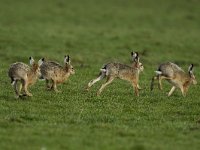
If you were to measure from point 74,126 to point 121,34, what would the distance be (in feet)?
72.3

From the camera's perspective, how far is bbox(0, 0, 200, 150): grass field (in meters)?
13.6

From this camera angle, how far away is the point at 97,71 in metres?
24.5

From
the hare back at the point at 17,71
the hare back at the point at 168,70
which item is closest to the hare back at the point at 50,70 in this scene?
the hare back at the point at 17,71

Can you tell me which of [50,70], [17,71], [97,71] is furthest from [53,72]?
[97,71]

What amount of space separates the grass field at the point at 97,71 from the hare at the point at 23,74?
40 centimetres

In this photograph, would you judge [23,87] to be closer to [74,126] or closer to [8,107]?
[8,107]

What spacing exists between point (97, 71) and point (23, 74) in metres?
7.51

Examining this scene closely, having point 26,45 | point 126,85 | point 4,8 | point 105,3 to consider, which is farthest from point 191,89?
point 105,3

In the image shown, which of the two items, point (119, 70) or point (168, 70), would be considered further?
point (168, 70)

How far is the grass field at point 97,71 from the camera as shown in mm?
13641

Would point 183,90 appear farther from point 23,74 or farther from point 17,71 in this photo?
point 17,71

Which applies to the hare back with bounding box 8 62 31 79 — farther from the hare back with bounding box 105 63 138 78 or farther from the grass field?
the hare back with bounding box 105 63 138 78

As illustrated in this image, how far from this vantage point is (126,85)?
21.8 meters

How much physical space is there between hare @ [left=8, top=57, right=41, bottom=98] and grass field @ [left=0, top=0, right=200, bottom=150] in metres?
0.40
